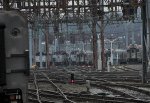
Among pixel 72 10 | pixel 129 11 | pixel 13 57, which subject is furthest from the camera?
pixel 72 10

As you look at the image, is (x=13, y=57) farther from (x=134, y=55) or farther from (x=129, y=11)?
(x=134, y=55)

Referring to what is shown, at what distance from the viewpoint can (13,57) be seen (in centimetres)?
721

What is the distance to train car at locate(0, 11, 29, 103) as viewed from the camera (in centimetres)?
705

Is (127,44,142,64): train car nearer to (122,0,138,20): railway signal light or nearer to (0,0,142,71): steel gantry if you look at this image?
(0,0,142,71): steel gantry

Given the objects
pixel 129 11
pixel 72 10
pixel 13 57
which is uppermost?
pixel 72 10

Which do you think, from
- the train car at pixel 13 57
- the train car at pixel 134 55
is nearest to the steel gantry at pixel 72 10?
the train car at pixel 134 55

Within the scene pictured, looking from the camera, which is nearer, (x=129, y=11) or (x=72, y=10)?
(x=129, y=11)

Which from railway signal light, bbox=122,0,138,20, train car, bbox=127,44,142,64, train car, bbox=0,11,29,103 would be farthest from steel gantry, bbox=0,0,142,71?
train car, bbox=0,11,29,103

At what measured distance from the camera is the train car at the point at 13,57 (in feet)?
23.1

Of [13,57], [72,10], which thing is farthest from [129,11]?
[13,57]

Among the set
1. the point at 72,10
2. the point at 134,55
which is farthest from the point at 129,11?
the point at 134,55

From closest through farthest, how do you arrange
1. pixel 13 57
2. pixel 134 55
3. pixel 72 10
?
1. pixel 13 57
2. pixel 72 10
3. pixel 134 55

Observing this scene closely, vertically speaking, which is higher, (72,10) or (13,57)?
(72,10)

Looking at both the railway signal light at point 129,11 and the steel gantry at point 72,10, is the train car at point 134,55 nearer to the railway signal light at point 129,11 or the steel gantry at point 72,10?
the steel gantry at point 72,10
